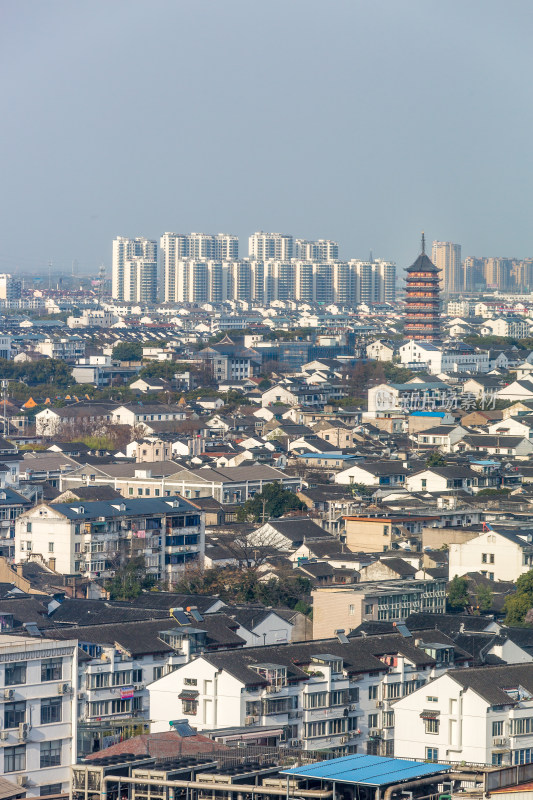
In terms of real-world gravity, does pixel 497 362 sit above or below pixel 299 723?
above

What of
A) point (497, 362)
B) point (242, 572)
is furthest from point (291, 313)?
point (242, 572)

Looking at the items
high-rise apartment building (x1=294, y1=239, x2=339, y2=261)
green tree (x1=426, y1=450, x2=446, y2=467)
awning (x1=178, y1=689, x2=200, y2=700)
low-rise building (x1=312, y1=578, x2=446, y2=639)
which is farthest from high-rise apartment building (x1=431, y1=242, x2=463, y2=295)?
awning (x1=178, y1=689, x2=200, y2=700)

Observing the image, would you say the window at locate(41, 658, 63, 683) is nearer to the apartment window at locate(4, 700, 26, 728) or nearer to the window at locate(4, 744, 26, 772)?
the apartment window at locate(4, 700, 26, 728)

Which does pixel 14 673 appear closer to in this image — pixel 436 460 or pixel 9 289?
pixel 436 460

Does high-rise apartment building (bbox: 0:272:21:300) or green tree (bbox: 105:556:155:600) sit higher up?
high-rise apartment building (bbox: 0:272:21:300)

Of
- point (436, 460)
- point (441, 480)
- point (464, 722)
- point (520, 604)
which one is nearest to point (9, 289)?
point (436, 460)

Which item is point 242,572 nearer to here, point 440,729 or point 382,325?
point 440,729
